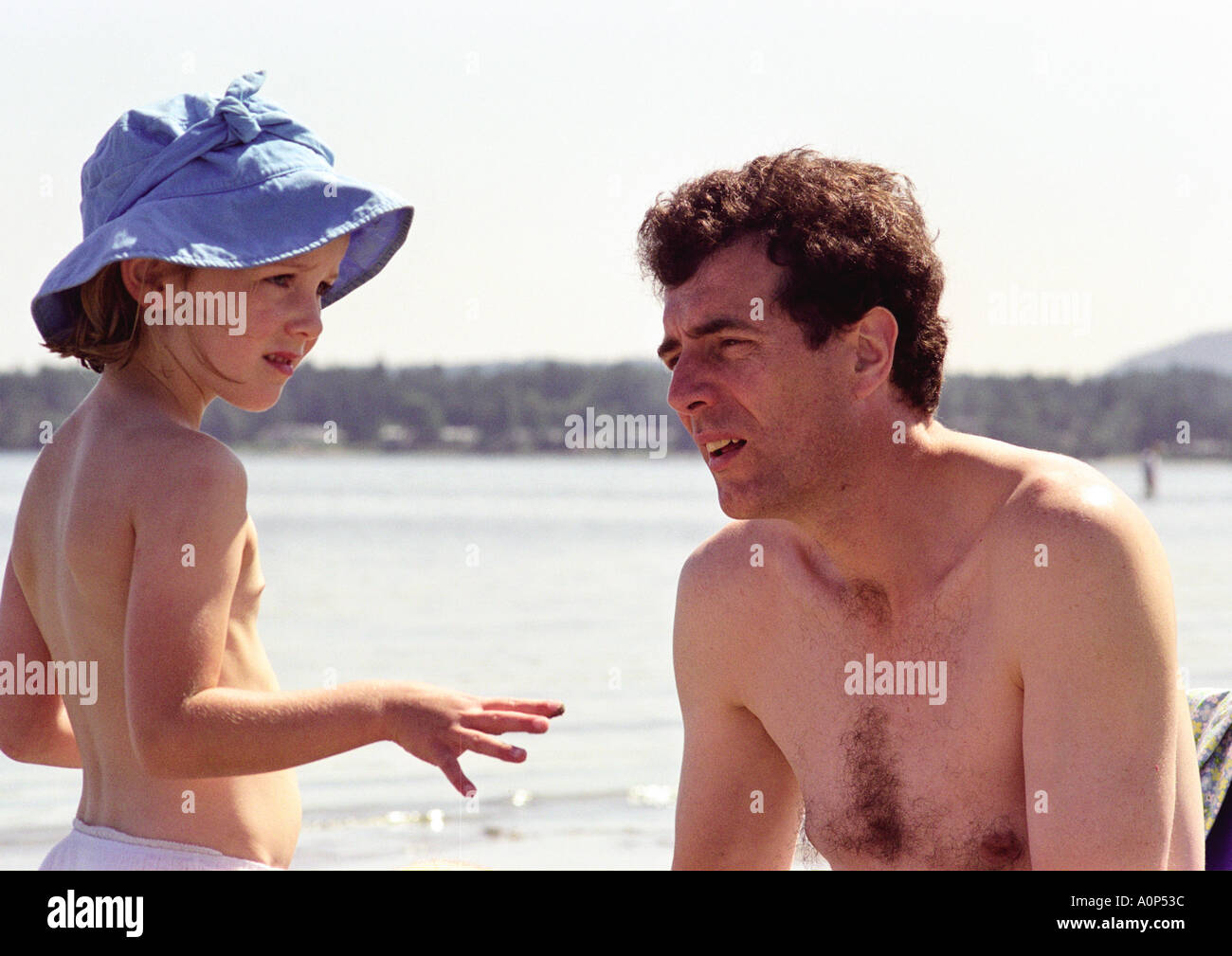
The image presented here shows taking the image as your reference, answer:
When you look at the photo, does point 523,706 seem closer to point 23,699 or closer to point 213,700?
point 213,700

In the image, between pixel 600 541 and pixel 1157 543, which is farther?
pixel 600 541

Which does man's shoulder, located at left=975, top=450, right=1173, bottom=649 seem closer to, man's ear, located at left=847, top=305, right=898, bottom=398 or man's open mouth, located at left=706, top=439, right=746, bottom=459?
man's ear, located at left=847, top=305, right=898, bottom=398

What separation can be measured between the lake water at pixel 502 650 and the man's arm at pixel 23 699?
3514 mm

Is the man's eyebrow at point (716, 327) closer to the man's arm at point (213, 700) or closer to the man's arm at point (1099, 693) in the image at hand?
the man's arm at point (1099, 693)

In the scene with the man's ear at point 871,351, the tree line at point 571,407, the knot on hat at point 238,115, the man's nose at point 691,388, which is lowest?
the man's nose at point 691,388

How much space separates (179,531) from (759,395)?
120 cm

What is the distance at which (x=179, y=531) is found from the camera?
2600 mm

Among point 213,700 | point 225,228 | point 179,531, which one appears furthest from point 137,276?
point 213,700

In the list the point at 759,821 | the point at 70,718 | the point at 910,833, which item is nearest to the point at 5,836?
the point at 70,718

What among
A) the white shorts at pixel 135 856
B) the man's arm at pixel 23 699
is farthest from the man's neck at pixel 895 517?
the man's arm at pixel 23 699

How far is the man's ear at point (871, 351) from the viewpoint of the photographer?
3033mm

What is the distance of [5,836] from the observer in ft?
22.0

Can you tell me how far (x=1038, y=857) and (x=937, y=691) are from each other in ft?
1.35
